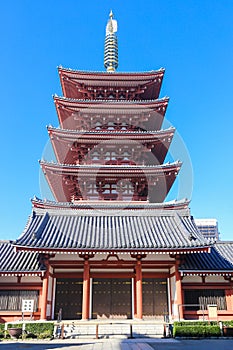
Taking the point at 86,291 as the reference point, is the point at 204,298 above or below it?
below

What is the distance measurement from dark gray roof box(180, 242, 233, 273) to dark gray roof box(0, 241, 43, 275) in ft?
31.3

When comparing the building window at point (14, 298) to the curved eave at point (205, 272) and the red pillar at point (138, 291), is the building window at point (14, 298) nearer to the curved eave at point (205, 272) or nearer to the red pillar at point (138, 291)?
the red pillar at point (138, 291)

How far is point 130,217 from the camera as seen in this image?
81.1ft

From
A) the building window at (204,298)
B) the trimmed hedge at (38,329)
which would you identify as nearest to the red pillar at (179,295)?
the building window at (204,298)

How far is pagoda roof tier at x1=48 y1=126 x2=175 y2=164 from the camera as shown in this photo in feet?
94.2

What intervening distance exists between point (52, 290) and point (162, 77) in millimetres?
22338

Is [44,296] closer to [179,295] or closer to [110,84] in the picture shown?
[179,295]

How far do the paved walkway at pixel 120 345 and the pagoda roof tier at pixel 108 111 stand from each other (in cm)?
2045

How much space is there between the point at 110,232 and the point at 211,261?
7.21 m

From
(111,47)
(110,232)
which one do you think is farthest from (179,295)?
(111,47)

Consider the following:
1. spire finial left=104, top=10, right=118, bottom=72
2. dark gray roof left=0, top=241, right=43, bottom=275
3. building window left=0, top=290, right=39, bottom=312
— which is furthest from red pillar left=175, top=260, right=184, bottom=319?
spire finial left=104, top=10, right=118, bottom=72

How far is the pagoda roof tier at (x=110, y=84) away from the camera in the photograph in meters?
31.1

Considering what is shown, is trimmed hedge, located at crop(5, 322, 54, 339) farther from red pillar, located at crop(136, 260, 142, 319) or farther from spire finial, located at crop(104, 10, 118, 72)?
spire finial, located at crop(104, 10, 118, 72)

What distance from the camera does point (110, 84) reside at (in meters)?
31.8
